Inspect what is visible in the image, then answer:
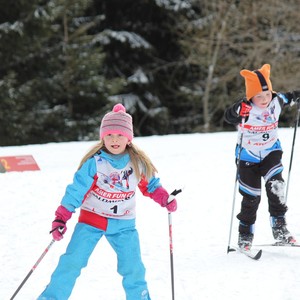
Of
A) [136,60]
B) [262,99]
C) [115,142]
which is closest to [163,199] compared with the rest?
[115,142]

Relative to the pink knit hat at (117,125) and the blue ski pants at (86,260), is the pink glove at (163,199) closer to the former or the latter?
the blue ski pants at (86,260)

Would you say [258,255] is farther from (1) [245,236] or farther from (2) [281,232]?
(2) [281,232]

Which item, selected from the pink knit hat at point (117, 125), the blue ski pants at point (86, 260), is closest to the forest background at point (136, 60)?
the pink knit hat at point (117, 125)

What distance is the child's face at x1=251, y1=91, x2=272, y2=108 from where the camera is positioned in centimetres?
452

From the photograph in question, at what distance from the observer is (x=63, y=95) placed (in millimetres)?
17703

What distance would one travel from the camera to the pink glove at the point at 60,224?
319 centimetres

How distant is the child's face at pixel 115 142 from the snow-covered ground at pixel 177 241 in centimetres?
112

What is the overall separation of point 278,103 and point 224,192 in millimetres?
2208

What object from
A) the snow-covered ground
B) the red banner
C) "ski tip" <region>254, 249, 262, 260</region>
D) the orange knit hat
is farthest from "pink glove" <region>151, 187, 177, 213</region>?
the red banner

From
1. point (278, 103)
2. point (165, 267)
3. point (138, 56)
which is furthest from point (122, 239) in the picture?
point (138, 56)

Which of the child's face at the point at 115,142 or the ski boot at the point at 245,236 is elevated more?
the child's face at the point at 115,142

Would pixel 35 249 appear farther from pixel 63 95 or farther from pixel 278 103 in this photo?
pixel 63 95

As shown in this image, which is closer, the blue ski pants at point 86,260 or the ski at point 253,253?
the blue ski pants at point 86,260

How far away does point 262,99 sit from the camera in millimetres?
4531
